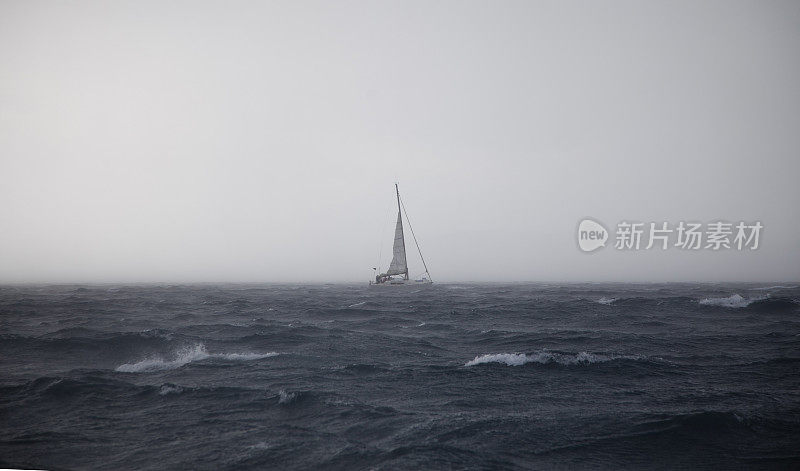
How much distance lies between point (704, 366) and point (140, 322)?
113 ft

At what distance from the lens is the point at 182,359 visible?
18.8m

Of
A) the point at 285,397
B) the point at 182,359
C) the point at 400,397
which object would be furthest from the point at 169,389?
the point at 400,397

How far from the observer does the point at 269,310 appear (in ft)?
130

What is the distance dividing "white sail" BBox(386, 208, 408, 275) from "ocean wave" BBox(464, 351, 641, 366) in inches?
2458

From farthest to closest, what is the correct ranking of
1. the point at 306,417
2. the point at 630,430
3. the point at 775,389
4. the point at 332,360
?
the point at 332,360 → the point at 775,389 → the point at 306,417 → the point at 630,430

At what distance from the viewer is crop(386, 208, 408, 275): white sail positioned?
81250 mm

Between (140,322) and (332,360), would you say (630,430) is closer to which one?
(332,360)

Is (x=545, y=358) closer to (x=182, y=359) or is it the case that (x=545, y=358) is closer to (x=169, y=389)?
(x=169, y=389)

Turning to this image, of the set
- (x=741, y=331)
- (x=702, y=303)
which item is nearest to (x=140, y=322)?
(x=741, y=331)

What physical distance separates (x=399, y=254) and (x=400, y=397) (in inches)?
2684

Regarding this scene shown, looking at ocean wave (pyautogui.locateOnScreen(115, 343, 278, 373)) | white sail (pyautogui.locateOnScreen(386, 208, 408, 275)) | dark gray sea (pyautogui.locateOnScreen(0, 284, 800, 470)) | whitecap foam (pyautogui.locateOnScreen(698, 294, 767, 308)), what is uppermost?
white sail (pyautogui.locateOnScreen(386, 208, 408, 275))

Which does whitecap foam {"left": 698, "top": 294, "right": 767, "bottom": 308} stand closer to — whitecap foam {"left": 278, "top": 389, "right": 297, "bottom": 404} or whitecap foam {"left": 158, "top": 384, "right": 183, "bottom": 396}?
whitecap foam {"left": 278, "top": 389, "right": 297, "bottom": 404}

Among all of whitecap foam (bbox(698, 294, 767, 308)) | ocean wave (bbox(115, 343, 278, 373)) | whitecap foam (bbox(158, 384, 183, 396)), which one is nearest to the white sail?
whitecap foam (bbox(698, 294, 767, 308))

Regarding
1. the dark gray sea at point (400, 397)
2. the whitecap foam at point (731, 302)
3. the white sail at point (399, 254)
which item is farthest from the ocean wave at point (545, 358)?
the white sail at point (399, 254)
